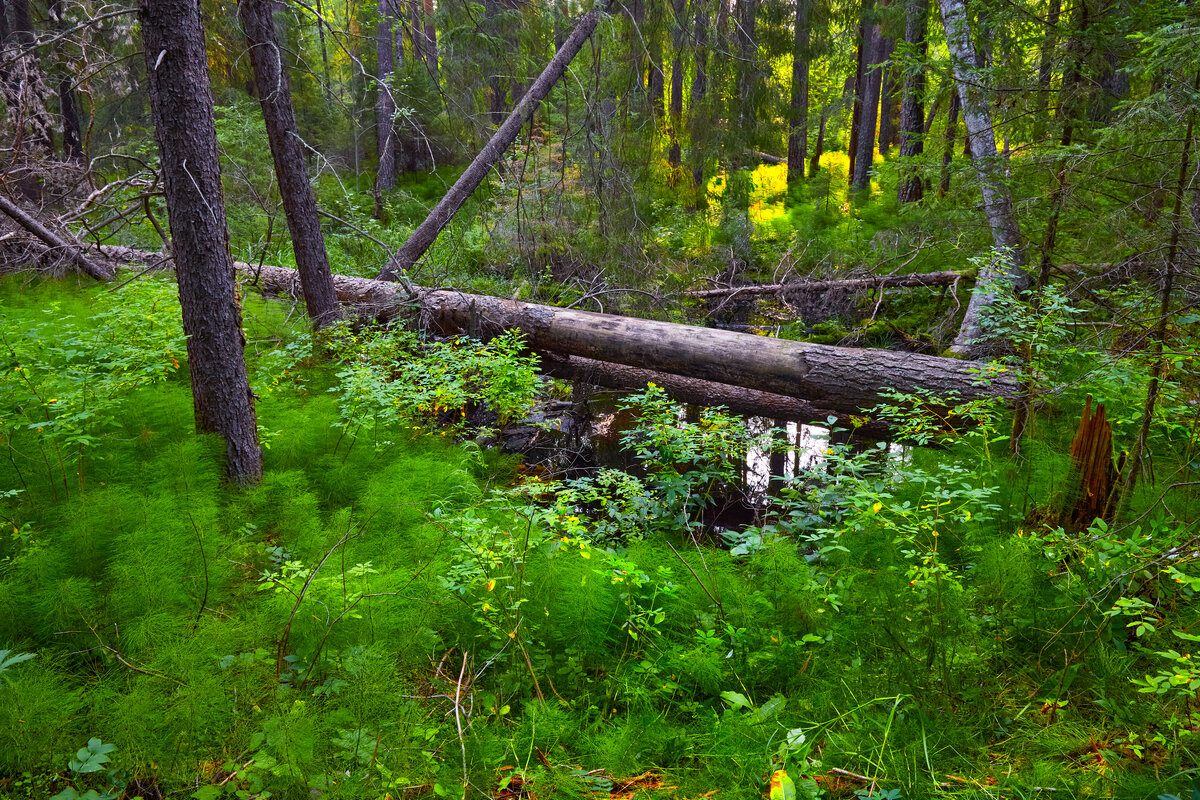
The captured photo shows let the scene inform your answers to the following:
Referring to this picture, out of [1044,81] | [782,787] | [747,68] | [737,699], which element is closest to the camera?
[782,787]

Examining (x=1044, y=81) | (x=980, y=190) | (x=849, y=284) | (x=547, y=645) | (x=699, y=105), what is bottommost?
(x=547, y=645)

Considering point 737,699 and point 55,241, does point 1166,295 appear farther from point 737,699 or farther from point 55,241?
point 55,241

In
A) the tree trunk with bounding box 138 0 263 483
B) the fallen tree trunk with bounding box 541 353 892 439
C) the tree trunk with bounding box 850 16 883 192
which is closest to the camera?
the tree trunk with bounding box 138 0 263 483

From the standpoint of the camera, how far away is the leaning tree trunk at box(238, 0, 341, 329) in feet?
18.2

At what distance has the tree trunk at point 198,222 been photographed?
11.5 feet

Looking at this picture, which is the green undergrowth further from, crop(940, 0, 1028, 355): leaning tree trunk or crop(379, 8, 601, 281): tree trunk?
crop(379, 8, 601, 281): tree trunk

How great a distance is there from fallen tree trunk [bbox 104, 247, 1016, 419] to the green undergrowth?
167 cm

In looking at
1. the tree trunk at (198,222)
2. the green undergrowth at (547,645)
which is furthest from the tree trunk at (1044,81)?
the tree trunk at (198,222)

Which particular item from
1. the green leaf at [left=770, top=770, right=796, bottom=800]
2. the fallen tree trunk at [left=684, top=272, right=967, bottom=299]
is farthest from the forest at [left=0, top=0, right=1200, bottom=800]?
the fallen tree trunk at [left=684, top=272, right=967, bottom=299]

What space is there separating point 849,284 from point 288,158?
7.59 meters

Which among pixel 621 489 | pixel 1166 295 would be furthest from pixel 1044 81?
pixel 621 489

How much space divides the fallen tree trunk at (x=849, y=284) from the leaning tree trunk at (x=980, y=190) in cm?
113

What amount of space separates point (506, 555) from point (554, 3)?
Result: 7.14m

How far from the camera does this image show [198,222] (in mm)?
3682
